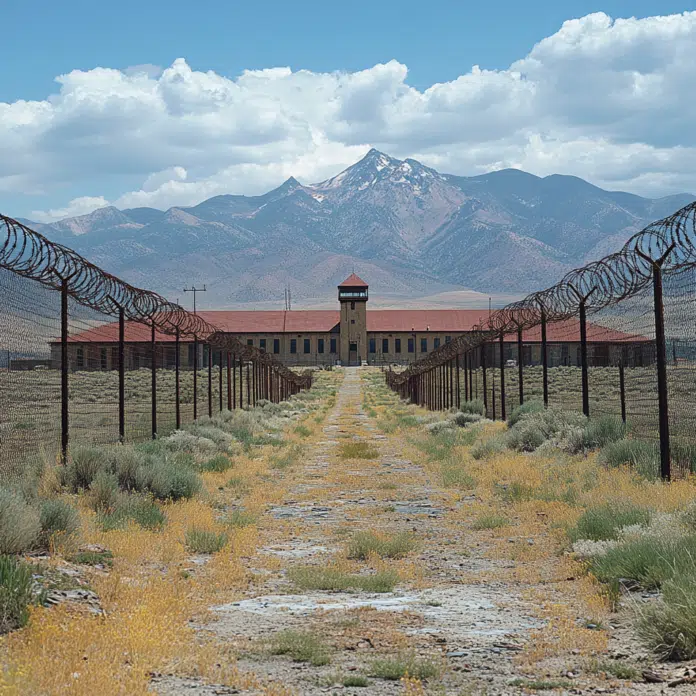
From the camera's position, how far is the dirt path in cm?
482

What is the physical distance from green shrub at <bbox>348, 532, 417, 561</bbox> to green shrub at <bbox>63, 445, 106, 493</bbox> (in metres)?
3.53

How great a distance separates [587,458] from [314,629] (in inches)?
352

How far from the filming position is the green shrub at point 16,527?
6.84 m

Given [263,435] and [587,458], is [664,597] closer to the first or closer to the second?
[587,458]

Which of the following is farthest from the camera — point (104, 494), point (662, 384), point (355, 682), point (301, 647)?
point (662, 384)

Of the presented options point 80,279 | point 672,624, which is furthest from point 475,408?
point 672,624

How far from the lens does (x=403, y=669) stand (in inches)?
193

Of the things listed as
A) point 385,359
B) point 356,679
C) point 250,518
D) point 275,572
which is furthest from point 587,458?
point 385,359

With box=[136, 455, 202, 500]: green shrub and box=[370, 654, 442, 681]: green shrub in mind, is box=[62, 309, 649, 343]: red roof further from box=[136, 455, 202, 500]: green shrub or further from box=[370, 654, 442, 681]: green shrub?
box=[370, 654, 442, 681]: green shrub

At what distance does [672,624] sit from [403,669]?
151 centimetres

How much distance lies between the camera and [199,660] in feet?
16.6

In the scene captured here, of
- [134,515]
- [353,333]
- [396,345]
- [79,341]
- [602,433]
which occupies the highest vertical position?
Answer: [353,333]

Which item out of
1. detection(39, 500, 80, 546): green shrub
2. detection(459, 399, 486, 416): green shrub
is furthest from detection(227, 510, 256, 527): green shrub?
detection(459, 399, 486, 416): green shrub

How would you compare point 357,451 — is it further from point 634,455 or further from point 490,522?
point 490,522
